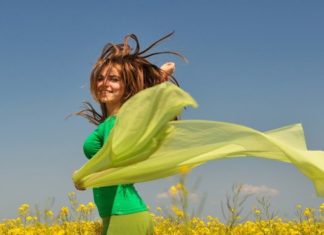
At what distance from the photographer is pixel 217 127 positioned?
134 centimetres

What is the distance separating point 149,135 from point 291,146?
1.25ft

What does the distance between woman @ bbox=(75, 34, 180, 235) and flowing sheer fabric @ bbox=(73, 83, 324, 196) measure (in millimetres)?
1008

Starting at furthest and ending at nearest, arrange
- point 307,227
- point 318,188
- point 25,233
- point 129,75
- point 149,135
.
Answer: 1. point 307,227
2. point 25,233
3. point 129,75
4. point 149,135
5. point 318,188

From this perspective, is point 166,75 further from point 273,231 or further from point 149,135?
point 273,231

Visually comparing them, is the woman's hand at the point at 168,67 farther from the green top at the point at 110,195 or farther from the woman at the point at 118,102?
the green top at the point at 110,195

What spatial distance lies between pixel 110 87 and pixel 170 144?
1.32 metres

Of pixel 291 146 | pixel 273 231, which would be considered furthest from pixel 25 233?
pixel 291 146

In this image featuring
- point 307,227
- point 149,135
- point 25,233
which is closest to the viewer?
point 149,135

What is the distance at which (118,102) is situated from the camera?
2725 mm

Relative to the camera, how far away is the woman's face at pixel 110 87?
269 cm

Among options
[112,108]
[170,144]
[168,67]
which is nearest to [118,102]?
[112,108]

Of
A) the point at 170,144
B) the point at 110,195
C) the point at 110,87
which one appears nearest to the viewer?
the point at 170,144

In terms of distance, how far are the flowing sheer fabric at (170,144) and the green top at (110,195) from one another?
996mm

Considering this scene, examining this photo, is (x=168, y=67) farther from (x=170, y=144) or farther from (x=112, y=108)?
(x=170, y=144)
